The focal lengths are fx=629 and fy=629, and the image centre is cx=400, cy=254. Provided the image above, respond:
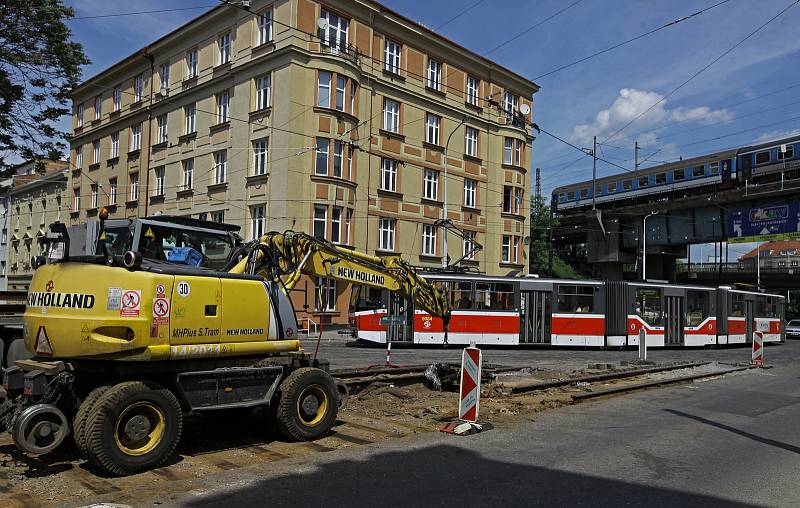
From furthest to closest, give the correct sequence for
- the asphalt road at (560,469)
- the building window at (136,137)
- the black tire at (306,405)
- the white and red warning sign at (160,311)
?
the building window at (136,137), the black tire at (306,405), the white and red warning sign at (160,311), the asphalt road at (560,469)

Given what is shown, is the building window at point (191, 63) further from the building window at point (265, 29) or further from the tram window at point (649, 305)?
the tram window at point (649, 305)

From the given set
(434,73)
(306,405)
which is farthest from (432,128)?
(306,405)

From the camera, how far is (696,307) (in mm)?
27953

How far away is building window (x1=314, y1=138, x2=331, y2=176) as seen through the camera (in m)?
28.8

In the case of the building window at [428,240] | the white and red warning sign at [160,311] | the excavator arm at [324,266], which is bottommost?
the white and red warning sign at [160,311]

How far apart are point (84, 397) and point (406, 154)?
2803cm

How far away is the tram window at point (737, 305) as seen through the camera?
2983 centimetres

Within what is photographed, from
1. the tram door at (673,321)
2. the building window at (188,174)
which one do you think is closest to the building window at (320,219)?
the building window at (188,174)

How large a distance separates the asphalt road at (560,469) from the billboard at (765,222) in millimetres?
27792

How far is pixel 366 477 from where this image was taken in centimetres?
623

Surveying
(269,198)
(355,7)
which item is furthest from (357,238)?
(355,7)

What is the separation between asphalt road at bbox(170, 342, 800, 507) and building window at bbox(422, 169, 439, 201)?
25154 millimetres

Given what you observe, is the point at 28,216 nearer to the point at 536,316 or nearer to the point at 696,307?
the point at 536,316

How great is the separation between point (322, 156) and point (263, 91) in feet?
14.1
